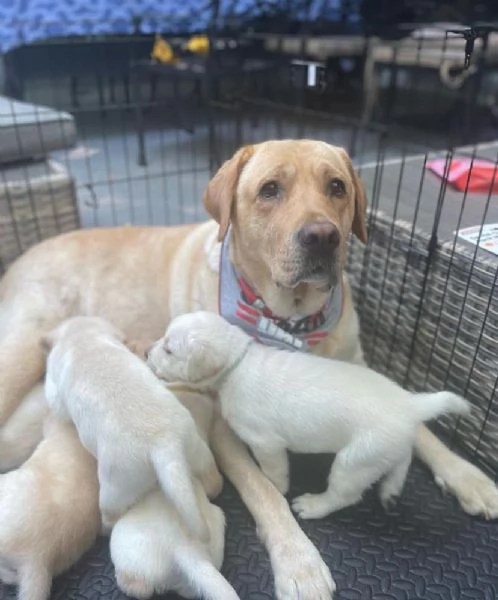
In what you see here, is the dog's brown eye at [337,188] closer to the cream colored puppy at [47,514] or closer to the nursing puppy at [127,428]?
the nursing puppy at [127,428]

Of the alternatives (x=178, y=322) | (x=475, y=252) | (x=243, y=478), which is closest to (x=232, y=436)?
(x=243, y=478)

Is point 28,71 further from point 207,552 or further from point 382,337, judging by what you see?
point 207,552

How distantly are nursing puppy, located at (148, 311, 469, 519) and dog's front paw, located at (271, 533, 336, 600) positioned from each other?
14 cm

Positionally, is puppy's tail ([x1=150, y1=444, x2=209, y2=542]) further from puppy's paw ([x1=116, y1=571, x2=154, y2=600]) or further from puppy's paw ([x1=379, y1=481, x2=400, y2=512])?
puppy's paw ([x1=379, y1=481, x2=400, y2=512])

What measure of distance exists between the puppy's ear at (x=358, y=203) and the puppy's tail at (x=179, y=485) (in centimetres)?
84

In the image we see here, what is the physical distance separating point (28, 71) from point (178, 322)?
4.60 m

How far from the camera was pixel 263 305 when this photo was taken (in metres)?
1.66

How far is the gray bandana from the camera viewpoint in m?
1.63

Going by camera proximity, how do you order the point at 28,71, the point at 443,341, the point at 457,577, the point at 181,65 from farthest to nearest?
1. the point at 28,71
2. the point at 181,65
3. the point at 443,341
4. the point at 457,577

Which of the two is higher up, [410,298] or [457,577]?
[410,298]

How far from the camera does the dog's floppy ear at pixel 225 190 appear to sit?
157 centimetres

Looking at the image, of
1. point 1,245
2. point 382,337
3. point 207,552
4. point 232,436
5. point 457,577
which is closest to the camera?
point 207,552

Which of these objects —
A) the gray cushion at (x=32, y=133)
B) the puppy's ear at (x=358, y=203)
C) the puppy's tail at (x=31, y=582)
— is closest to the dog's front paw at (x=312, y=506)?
the puppy's tail at (x=31, y=582)

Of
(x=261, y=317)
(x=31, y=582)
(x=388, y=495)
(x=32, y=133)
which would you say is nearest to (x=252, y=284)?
(x=261, y=317)
